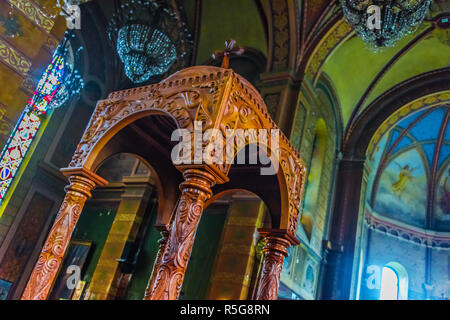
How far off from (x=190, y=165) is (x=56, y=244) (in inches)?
53.5

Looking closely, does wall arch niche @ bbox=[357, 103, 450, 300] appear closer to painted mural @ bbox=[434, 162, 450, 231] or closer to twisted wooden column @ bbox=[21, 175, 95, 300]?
painted mural @ bbox=[434, 162, 450, 231]

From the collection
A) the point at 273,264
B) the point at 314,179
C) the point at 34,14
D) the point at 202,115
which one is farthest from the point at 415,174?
the point at 34,14

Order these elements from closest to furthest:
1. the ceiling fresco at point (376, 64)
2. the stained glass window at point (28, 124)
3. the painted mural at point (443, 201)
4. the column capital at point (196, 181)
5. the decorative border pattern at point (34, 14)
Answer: the column capital at point (196, 181), the decorative border pattern at point (34, 14), the stained glass window at point (28, 124), the ceiling fresco at point (376, 64), the painted mural at point (443, 201)

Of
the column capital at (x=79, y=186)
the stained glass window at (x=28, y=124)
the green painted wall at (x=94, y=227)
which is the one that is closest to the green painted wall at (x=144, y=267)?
the green painted wall at (x=94, y=227)

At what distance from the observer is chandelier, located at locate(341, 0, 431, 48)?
600 cm

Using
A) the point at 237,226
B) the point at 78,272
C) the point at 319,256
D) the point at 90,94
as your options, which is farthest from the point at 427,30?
the point at 78,272

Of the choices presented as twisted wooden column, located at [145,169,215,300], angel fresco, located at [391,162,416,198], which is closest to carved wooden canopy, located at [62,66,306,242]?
twisted wooden column, located at [145,169,215,300]

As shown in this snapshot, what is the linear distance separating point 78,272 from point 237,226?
4210 mm

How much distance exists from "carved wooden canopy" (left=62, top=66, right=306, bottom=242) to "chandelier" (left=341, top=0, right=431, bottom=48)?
2839mm

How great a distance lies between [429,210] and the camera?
45.9 ft

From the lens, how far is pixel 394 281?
13.5m

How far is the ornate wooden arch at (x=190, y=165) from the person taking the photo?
123 inches

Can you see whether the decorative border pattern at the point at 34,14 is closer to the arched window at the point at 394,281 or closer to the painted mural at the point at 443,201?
the arched window at the point at 394,281

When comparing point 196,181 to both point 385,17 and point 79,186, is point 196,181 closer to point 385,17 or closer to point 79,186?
point 79,186
